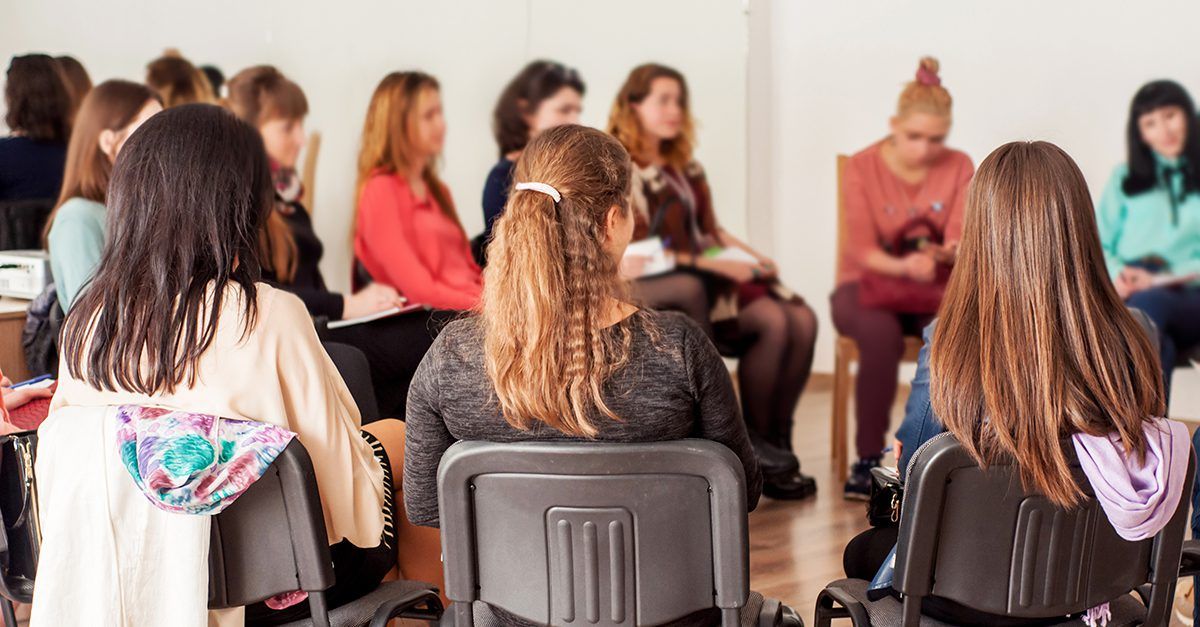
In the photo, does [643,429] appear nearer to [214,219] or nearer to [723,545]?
[723,545]

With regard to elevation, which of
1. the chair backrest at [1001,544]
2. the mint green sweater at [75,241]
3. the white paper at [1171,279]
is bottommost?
the white paper at [1171,279]

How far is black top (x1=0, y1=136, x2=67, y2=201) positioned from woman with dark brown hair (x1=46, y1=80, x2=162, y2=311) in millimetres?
877

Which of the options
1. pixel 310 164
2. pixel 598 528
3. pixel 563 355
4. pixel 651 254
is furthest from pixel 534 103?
pixel 598 528

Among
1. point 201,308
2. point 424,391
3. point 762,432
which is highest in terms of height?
point 201,308

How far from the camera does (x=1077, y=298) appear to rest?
180cm

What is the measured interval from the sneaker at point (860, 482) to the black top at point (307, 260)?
179 centimetres

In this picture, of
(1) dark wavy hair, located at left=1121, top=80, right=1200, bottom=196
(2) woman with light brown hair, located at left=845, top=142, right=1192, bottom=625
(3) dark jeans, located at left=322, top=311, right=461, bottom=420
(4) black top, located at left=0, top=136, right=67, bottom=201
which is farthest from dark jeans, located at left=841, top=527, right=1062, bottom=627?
(4) black top, located at left=0, top=136, right=67, bottom=201

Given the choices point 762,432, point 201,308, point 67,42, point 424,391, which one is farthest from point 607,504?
point 67,42

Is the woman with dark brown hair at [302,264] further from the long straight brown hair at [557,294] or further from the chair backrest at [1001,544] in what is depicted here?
the chair backrest at [1001,544]

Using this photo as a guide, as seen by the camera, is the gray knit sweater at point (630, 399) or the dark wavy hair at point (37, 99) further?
the dark wavy hair at point (37, 99)

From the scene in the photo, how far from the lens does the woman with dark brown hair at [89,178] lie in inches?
121

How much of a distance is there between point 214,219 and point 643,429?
0.72 m

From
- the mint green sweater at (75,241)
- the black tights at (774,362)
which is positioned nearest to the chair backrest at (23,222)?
the mint green sweater at (75,241)

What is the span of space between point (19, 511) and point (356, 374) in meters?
0.76
